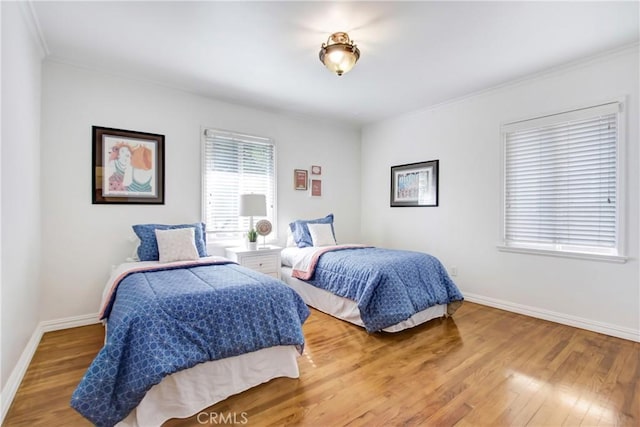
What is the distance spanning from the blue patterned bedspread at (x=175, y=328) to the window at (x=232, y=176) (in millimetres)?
1616

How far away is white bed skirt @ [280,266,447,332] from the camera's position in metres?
3.03

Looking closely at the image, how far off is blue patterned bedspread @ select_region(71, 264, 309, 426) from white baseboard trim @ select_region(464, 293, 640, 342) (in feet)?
8.57

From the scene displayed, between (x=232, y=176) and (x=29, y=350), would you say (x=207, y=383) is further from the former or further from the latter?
(x=232, y=176)

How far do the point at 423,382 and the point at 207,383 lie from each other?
140cm

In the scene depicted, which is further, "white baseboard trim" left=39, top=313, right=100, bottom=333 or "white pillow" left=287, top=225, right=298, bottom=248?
"white pillow" left=287, top=225, right=298, bottom=248

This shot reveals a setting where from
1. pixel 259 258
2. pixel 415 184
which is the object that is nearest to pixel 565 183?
pixel 415 184

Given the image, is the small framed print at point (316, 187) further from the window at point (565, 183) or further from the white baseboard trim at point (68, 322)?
the white baseboard trim at point (68, 322)

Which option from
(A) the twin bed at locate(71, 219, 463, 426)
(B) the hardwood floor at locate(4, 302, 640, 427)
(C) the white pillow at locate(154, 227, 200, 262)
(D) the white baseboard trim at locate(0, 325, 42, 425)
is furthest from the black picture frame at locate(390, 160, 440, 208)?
(D) the white baseboard trim at locate(0, 325, 42, 425)

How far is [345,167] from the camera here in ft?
17.4

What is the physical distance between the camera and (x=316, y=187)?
4.95 m

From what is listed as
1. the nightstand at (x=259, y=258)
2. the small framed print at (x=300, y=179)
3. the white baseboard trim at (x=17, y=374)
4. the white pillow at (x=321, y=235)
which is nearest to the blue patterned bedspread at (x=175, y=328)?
the white baseboard trim at (x=17, y=374)

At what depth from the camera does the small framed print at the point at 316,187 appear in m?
4.91

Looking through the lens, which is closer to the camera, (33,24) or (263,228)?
(33,24)

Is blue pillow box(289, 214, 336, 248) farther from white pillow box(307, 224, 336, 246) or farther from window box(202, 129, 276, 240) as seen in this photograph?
window box(202, 129, 276, 240)
